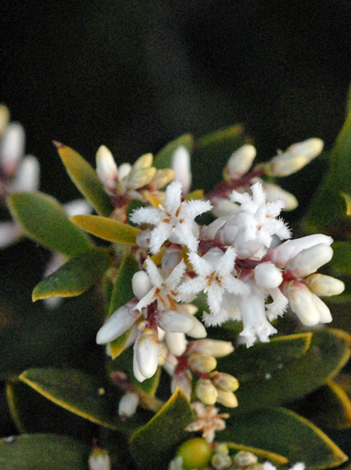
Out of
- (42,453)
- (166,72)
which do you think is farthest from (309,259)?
(166,72)

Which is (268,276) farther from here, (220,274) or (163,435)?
(163,435)

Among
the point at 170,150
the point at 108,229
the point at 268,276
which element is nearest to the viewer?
the point at 268,276

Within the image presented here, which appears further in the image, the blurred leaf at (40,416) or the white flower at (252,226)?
the blurred leaf at (40,416)

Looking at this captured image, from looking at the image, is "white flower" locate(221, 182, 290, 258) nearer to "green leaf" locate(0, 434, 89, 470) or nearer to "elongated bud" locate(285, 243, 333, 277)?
"elongated bud" locate(285, 243, 333, 277)

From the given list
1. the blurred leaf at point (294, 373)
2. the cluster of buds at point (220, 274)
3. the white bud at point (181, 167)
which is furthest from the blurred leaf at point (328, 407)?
the white bud at point (181, 167)

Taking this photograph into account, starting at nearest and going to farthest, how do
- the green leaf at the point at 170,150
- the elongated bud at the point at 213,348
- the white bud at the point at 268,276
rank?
the white bud at the point at 268,276
the elongated bud at the point at 213,348
the green leaf at the point at 170,150

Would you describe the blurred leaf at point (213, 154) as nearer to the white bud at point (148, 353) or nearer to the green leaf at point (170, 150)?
the green leaf at point (170, 150)
